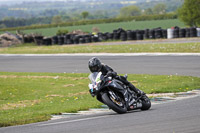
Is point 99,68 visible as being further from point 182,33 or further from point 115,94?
point 182,33

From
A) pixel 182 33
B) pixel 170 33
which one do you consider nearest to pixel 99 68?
pixel 182 33

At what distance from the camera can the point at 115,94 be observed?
10.1 metres

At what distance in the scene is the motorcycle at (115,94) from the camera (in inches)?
390

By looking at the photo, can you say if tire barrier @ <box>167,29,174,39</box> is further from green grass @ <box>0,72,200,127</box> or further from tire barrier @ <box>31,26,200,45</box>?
green grass @ <box>0,72,200,127</box>

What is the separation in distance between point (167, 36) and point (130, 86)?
31558 millimetres

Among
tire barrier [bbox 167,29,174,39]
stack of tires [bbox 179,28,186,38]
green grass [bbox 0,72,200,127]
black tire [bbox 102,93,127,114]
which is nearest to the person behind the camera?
black tire [bbox 102,93,127,114]

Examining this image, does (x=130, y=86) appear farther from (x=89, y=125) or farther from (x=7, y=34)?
(x=7, y=34)

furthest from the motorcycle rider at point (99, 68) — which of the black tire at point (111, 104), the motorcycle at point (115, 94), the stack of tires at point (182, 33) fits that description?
the stack of tires at point (182, 33)

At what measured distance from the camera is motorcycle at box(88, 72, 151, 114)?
32.5ft

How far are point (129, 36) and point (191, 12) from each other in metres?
9.40

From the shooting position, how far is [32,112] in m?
11.8

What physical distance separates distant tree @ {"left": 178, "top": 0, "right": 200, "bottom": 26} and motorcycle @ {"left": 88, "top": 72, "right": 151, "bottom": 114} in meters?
39.4

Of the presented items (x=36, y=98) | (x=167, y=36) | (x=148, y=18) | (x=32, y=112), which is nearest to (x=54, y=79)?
(x=36, y=98)

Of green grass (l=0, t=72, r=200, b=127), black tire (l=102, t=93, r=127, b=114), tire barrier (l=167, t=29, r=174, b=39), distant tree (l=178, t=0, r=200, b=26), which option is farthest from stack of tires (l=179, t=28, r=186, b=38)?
black tire (l=102, t=93, r=127, b=114)
